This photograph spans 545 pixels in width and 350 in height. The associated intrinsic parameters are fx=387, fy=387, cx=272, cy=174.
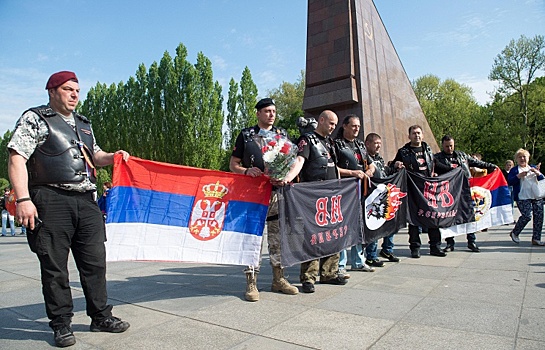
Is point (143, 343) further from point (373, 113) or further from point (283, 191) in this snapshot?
point (373, 113)

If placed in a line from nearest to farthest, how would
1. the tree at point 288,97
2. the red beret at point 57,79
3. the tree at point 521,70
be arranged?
the red beret at point 57,79 < the tree at point 521,70 < the tree at point 288,97

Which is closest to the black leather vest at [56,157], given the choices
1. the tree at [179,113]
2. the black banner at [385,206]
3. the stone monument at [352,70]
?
the black banner at [385,206]

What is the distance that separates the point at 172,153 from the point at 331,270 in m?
31.5

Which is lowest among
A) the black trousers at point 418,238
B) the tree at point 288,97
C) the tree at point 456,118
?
the black trousers at point 418,238

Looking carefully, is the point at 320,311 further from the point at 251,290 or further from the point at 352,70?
the point at 352,70

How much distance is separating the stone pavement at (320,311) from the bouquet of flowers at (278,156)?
1.29 meters

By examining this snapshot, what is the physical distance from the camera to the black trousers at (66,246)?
286 centimetres

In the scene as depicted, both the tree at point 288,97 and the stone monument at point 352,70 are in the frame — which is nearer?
the stone monument at point 352,70

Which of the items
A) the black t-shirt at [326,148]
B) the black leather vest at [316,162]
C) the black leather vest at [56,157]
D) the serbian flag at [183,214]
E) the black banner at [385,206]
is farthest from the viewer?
the black banner at [385,206]

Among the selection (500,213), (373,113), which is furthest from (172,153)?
(500,213)

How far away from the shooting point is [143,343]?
9.24 feet

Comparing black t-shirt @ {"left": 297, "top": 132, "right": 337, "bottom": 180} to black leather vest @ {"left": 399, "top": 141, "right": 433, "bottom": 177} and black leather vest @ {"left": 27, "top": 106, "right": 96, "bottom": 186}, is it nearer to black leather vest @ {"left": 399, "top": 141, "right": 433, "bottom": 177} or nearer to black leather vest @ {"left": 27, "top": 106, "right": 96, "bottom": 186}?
black leather vest @ {"left": 399, "top": 141, "right": 433, "bottom": 177}

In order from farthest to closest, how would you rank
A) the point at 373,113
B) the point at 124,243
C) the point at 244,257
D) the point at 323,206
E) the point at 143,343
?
the point at 373,113 → the point at 323,206 → the point at 244,257 → the point at 124,243 → the point at 143,343

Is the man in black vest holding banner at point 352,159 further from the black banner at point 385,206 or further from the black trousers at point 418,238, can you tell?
the black trousers at point 418,238
